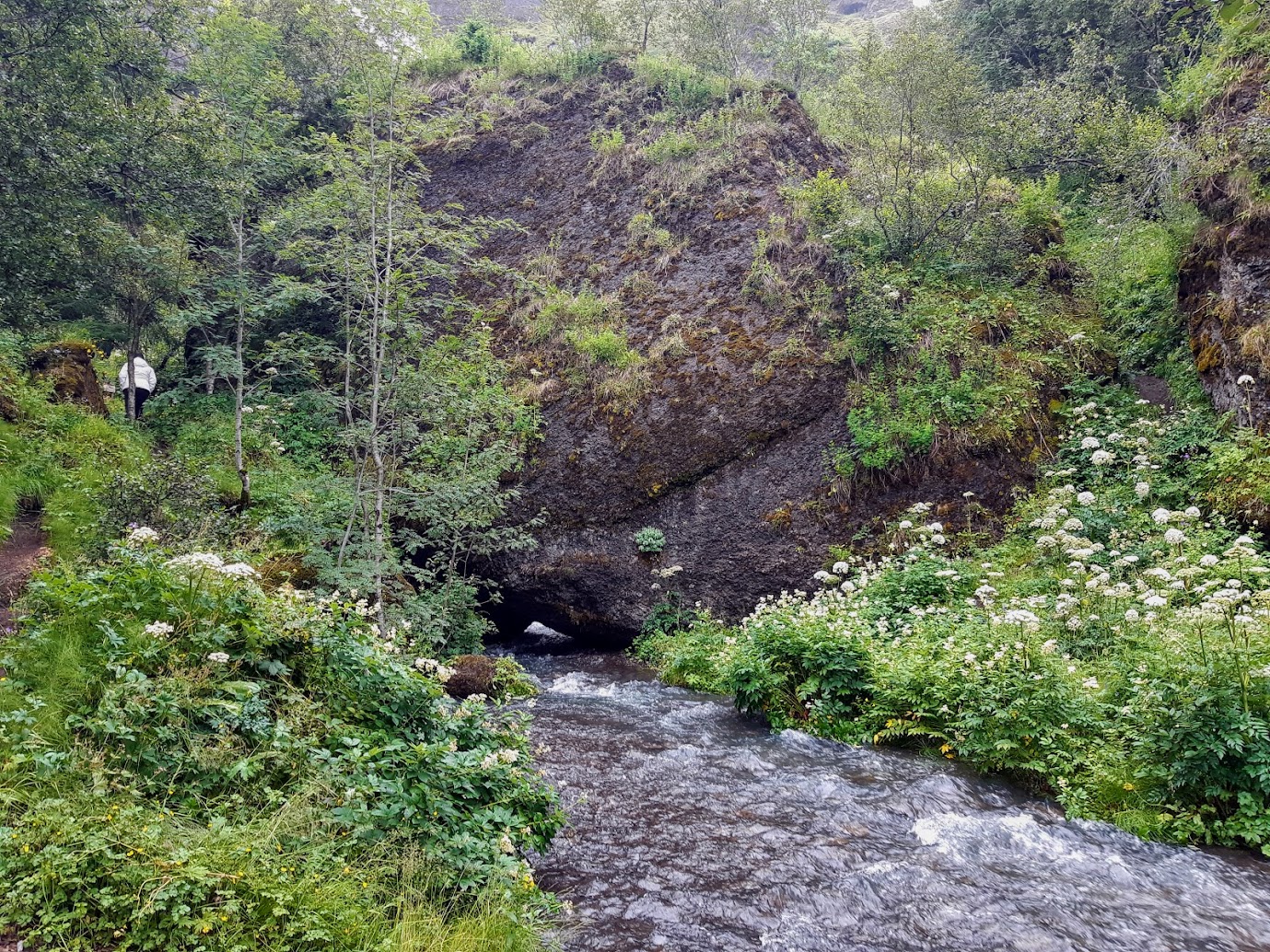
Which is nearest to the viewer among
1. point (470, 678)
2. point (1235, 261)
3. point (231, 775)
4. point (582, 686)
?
point (231, 775)

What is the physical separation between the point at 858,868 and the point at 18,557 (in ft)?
32.8

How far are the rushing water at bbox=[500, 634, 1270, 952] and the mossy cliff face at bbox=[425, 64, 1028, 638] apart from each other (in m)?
6.18

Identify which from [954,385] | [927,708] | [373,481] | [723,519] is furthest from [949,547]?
[373,481]

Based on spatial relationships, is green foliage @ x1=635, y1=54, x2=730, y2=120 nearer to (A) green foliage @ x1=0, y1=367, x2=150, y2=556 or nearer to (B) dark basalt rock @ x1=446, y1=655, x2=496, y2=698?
(A) green foliage @ x1=0, y1=367, x2=150, y2=556

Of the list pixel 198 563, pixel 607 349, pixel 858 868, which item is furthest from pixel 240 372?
pixel 858 868

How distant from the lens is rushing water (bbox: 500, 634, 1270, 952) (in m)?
4.13

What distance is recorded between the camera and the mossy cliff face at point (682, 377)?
13.1 meters

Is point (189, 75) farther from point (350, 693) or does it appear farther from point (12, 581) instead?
point (350, 693)

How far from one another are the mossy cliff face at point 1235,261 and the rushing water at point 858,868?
760cm

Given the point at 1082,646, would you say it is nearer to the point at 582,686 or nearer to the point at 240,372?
the point at 582,686

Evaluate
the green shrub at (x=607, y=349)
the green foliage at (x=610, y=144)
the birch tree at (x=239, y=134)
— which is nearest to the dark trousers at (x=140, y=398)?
the birch tree at (x=239, y=134)

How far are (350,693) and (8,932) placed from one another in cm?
204

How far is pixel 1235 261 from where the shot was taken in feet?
35.1

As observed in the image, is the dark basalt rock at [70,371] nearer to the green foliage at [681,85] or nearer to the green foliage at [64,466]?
the green foliage at [64,466]
